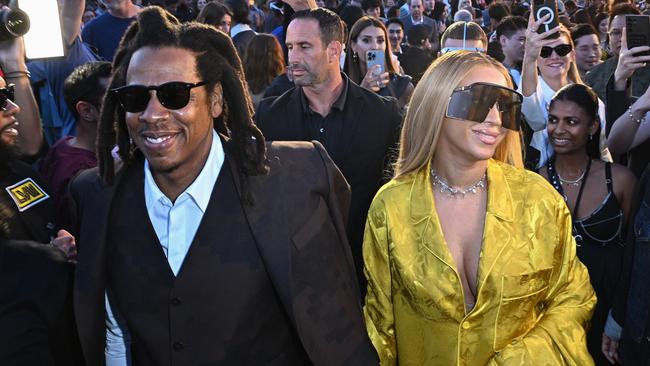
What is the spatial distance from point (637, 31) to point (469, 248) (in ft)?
7.58

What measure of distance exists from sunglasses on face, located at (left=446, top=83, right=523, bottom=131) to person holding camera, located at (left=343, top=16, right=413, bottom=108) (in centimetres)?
271

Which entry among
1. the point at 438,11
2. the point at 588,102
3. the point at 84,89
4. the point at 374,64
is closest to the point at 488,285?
the point at 588,102

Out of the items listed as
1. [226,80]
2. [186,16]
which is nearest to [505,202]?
[226,80]

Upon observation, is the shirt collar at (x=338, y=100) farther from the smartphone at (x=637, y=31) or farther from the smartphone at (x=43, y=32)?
the smartphone at (x=637, y=31)

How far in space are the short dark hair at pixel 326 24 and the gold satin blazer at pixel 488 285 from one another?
1981 millimetres

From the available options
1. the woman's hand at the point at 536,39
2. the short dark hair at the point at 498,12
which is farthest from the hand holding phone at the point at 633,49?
the short dark hair at the point at 498,12

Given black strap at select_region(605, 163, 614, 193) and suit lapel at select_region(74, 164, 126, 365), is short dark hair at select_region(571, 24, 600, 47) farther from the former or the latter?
suit lapel at select_region(74, 164, 126, 365)

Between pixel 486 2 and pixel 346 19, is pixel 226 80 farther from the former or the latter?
pixel 486 2

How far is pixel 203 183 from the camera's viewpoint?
2.21 meters

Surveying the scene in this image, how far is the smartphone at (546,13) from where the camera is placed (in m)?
3.86

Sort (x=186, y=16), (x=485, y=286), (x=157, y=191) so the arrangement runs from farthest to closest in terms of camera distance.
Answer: (x=186, y=16)
(x=485, y=286)
(x=157, y=191)

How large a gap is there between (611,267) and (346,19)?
6271mm

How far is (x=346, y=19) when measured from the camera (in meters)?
9.05

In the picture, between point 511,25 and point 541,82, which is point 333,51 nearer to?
point 541,82
